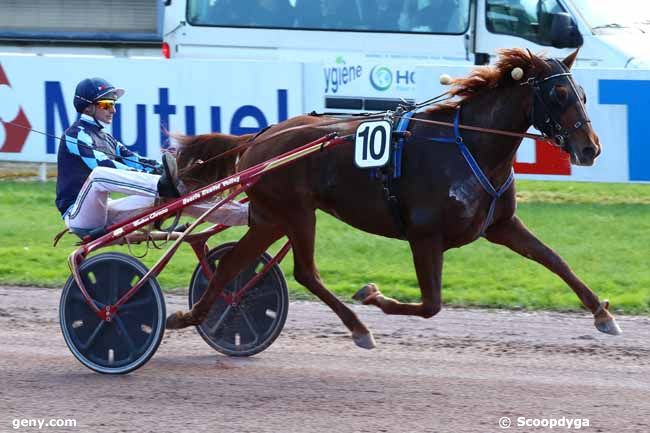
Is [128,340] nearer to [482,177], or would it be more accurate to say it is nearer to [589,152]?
Answer: [482,177]

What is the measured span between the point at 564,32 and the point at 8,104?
5755 mm

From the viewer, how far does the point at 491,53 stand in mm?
13492

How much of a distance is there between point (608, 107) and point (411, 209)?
5627mm

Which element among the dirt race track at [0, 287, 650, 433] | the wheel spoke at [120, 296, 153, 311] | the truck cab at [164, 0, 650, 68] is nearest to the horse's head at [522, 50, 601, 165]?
the dirt race track at [0, 287, 650, 433]

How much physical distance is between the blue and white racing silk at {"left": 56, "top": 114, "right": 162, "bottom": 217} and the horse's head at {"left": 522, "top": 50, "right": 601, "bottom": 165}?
2.12m

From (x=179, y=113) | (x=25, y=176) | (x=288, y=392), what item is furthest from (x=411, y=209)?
(x=25, y=176)

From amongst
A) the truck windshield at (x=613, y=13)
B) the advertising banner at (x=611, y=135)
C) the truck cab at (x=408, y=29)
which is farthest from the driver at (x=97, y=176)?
the truck windshield at (x=613, y=13)

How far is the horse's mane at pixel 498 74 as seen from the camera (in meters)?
5.71

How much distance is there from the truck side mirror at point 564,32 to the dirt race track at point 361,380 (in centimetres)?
600

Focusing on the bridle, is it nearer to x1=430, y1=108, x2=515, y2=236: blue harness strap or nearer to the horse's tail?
x1=430, y1=108, x2=515, y2=236: blue harness strap

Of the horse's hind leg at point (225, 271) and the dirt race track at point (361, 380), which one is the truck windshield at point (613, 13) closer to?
the dirt race track at point (361, 380)

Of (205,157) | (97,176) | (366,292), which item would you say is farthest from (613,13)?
(97,176)

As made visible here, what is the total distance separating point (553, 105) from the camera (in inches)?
219

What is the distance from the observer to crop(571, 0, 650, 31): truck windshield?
42.8ft
